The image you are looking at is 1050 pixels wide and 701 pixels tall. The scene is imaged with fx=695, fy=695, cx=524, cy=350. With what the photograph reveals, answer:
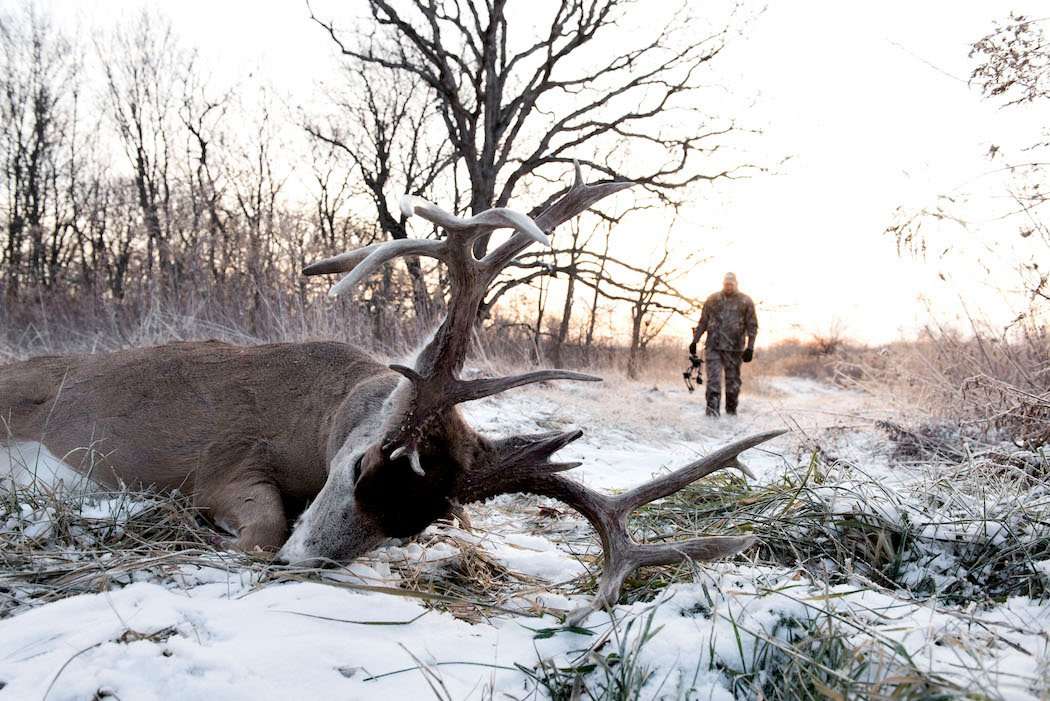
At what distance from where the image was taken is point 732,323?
11.9 meters

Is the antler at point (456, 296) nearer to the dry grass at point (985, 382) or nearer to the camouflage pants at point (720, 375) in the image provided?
the dry grass at point (985, 382)

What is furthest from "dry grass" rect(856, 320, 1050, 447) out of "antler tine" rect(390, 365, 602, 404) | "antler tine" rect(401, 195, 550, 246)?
"antler tine" rect(401, 195, 550, 246)

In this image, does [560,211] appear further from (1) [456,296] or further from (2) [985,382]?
(2) [985,382]

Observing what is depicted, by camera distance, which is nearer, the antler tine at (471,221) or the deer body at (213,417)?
the antler tine at (471,221)

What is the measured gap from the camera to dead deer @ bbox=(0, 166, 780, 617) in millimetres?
2158

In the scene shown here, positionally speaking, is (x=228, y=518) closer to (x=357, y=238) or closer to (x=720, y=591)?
(x=720, y=591)

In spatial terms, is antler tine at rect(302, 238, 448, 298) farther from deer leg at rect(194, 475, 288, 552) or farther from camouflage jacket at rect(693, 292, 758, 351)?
camouflage jacket at rect(693, 292, 758, 351)

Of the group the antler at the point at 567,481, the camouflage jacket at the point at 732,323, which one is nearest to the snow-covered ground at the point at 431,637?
the antler at the point at 567,481

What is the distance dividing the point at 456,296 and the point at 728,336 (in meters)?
10.3

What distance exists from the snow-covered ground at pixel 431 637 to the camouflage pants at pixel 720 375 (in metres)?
9.91

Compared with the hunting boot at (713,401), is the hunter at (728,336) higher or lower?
higher

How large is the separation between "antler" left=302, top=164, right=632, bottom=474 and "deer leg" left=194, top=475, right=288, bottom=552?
0.88 metres

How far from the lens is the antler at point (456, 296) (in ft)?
6.82

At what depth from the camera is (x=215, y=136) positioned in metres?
27.1
